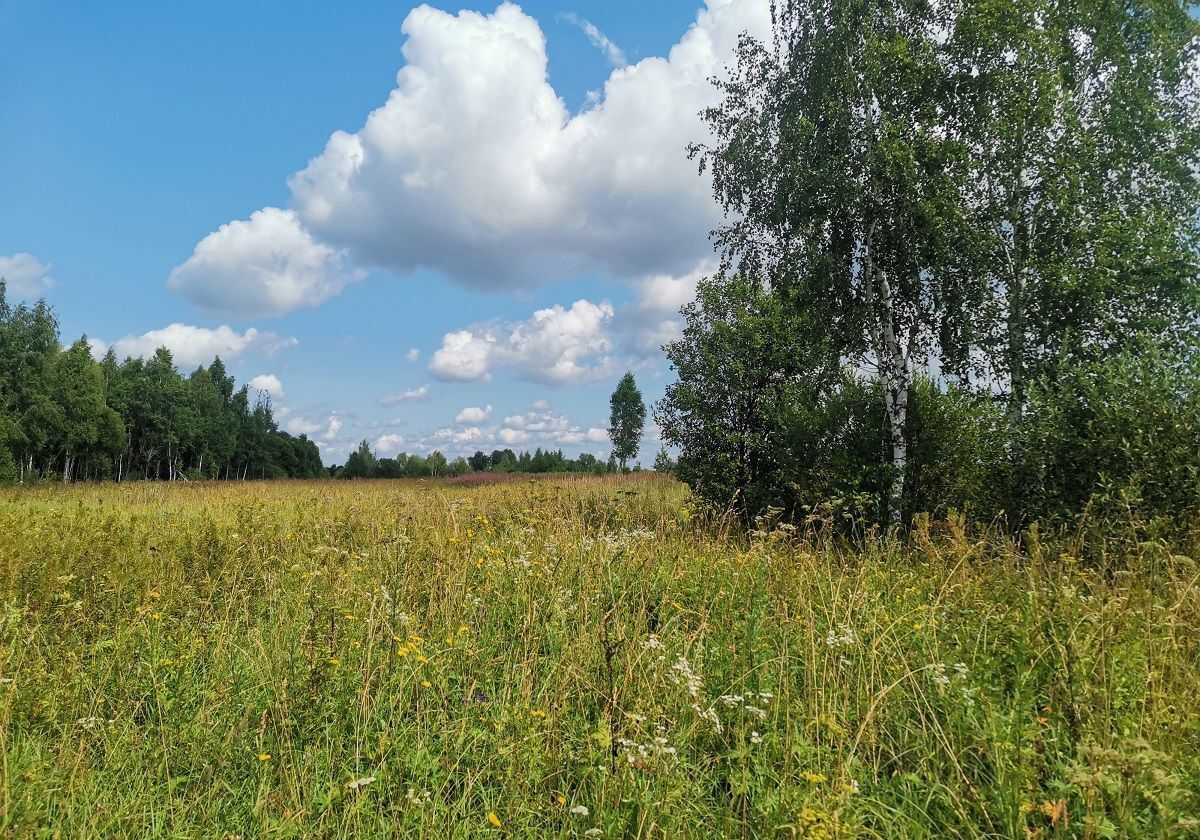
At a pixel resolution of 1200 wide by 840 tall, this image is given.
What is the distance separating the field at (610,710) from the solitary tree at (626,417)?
53177 millimetres

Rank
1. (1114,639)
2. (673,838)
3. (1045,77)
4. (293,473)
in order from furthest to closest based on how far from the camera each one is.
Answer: (293,473), (1045,77), (1114,639), (673,838)

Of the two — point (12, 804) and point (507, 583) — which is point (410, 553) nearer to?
point (507, 583)

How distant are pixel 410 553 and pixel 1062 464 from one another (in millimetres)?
8527

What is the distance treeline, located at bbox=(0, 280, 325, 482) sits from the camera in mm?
37594

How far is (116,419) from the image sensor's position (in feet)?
141

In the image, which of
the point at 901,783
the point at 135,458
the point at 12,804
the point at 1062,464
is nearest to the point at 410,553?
the point at 12,804

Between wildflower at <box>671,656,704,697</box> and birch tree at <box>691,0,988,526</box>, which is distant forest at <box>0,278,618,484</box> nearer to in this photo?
birch tree at <box>691,0,988,526</box>

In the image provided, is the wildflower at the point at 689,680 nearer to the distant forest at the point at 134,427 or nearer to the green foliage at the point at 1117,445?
the green foliage at the point at 1117,445

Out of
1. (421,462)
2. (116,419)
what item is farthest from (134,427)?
(421,462)

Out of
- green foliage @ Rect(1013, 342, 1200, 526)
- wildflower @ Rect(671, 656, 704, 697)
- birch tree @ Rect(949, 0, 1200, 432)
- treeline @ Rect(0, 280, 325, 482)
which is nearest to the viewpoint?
wildflower @ Rect(671, 656, 704, 697)

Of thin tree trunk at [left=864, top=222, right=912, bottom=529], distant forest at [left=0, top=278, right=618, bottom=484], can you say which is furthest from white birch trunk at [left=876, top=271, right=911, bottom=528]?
distant forest at [left=0, top=278, right=618, bottom=484]

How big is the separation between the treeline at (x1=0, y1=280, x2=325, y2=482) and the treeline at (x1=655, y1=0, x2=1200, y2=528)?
34482mm

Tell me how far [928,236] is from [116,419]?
167ft

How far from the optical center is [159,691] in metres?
3.60
